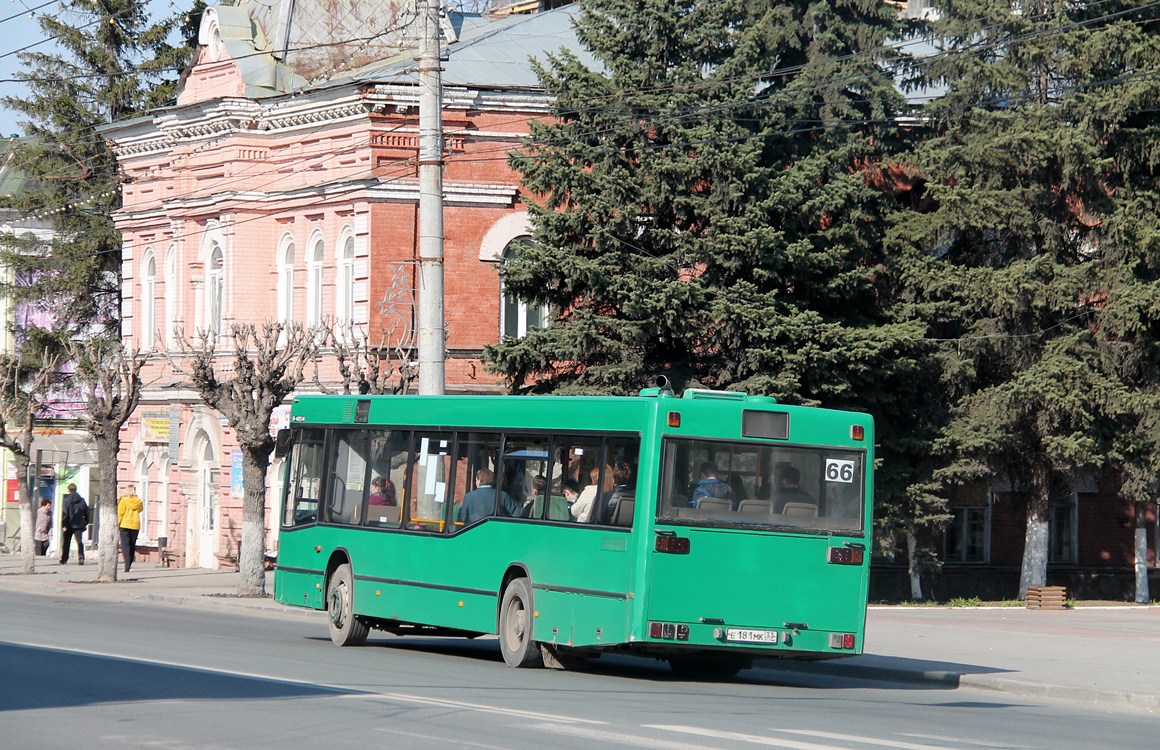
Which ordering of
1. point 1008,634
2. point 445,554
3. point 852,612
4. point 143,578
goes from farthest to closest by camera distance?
point 143,578
point 1008,634
point 445,554
point 852,612

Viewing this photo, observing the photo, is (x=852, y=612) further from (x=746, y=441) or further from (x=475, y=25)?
(x=475, y=25)

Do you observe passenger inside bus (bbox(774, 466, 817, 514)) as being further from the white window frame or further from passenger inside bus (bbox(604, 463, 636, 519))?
the white window frame

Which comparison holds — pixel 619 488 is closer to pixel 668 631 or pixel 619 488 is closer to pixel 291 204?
pixel 668 631

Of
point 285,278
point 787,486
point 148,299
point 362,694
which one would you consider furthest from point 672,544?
point 148,299

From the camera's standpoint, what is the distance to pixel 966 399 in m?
33.0

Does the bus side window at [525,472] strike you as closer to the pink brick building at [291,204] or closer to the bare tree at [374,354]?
the bare tree at [374,354]

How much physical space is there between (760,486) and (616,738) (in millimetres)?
5264

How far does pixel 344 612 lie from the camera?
20328 mm

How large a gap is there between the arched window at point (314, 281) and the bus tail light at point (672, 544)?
925 inches

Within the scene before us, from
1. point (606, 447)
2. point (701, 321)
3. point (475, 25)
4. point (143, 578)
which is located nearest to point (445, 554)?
point (606, 447)

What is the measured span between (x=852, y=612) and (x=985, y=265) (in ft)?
60.5

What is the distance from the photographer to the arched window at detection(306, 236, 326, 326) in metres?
38.4

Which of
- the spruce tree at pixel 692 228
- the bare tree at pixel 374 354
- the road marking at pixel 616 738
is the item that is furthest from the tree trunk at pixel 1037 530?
the road marking at pixel 616 738

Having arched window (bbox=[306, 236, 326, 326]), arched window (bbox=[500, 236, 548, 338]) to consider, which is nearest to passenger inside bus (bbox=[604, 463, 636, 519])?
arched window (bbox=[500, 236, 548, 338])
